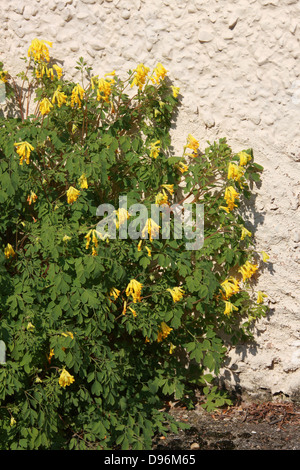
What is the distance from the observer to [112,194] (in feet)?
13.1

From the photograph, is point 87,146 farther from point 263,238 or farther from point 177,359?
point 177,359

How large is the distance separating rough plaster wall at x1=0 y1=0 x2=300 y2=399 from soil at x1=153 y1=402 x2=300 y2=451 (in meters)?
0.16

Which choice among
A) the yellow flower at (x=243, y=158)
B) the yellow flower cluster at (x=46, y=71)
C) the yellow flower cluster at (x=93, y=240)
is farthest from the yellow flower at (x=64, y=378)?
the yellow flower cluster at (x=46, y=71)

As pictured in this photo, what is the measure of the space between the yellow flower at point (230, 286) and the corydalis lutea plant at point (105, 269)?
0.04 feet

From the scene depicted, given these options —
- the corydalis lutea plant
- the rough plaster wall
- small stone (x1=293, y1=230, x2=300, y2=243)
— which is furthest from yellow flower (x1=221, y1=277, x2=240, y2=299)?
small stone (x1=293, y1=230, x2=300, y2=243)

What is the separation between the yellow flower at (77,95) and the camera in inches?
146

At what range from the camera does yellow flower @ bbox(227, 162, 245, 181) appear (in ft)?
11.1

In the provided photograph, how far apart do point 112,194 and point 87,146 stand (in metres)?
0.42

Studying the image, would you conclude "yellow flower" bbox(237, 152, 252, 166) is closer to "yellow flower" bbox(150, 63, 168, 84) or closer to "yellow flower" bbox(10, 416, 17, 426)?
"yellow flower" bbox(150, 63, 168, 84)

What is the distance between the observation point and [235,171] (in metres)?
3.38

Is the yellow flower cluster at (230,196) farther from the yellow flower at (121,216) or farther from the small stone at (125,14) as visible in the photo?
the small stone at (125,14)

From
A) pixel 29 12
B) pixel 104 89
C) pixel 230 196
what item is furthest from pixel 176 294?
pixel 29 12

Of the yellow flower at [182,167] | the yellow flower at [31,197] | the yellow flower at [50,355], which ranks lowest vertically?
the yellow flower at [50,355]

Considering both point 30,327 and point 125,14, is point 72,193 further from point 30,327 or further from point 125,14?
point 125,14
